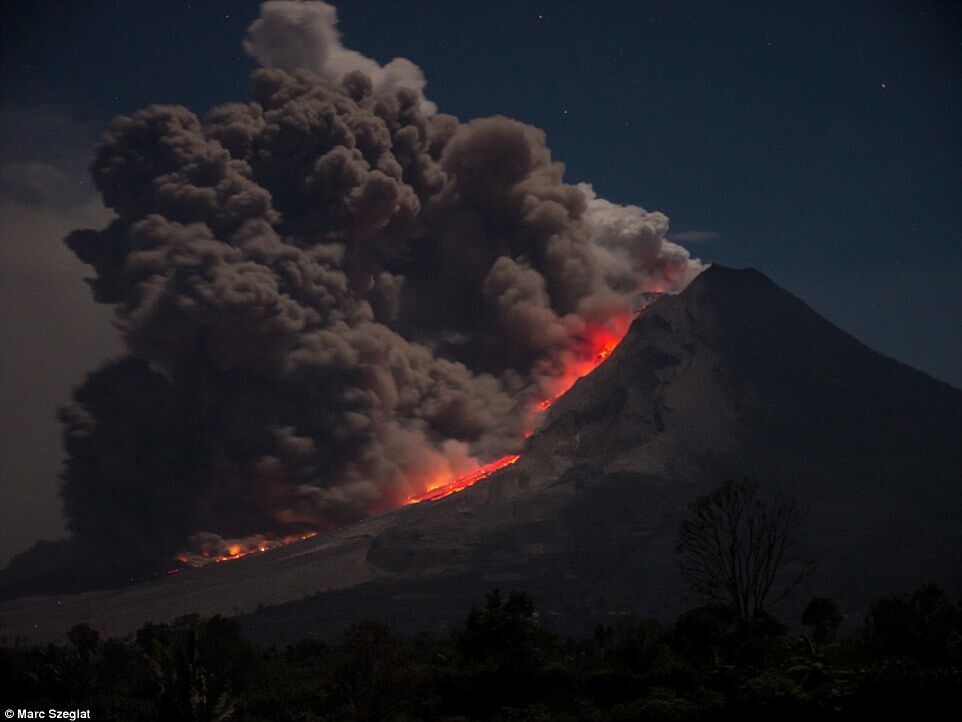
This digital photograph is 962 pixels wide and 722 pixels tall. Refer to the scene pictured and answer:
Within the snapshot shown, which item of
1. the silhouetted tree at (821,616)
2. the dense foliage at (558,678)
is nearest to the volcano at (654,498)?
the silhouetted tree at (821,616)

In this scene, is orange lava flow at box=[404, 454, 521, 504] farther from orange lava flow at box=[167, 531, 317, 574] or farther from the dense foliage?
the dense foliage

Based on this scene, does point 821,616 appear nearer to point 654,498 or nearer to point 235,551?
point 654,498

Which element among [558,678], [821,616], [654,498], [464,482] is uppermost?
[464,482]

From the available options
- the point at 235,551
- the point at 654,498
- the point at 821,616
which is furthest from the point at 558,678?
the point at 235,551

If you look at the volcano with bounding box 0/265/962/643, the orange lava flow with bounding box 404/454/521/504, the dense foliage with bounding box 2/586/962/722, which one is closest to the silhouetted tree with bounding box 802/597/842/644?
the volcano with bounding box 0/265/962/643

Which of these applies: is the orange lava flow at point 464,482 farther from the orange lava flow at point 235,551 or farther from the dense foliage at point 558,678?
the dense foliage at point 558,678

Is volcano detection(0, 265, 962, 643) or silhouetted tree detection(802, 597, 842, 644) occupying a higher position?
volcano detection(0, 265, 962, 643)
